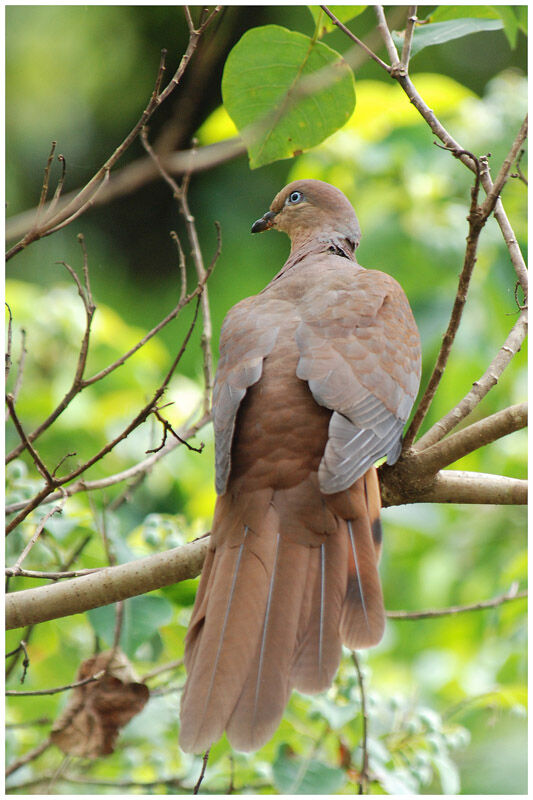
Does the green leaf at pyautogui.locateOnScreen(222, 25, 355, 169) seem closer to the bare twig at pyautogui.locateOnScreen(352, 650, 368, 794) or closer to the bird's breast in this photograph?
the bird's breast

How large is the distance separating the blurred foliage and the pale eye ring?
45cm

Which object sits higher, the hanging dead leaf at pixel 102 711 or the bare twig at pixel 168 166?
the bare twig at pixel 168 166

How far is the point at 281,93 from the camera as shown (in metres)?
2.02

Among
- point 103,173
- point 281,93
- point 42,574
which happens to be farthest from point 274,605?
point 281,93

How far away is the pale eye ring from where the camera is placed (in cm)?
251

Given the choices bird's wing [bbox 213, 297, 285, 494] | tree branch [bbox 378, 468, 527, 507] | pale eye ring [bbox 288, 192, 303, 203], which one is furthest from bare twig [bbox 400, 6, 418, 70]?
tree branch [bbox 378, 468, 527, 507]

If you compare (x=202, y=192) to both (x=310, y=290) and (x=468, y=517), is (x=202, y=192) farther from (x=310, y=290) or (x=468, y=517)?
(x=310, y=290)

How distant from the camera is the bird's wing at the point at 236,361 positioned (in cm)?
172

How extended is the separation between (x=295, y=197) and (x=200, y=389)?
920mm

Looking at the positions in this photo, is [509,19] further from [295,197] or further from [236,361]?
[236,361]

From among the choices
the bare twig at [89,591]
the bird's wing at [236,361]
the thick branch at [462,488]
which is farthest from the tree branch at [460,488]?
the bare twig at [89,591]

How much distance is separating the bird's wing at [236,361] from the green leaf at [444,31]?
62 cm

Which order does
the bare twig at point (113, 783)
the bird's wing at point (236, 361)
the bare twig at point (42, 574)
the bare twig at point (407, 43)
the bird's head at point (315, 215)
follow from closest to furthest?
the bare twig at point (42, 574)
the bird's wing at point (236, 361)
the bare twig at point (407, 43)
the bare twig at point (113, 783)
the bird's head at point (315, 215)

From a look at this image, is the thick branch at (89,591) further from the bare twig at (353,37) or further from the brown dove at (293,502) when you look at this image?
the bare twig at (353,37)
